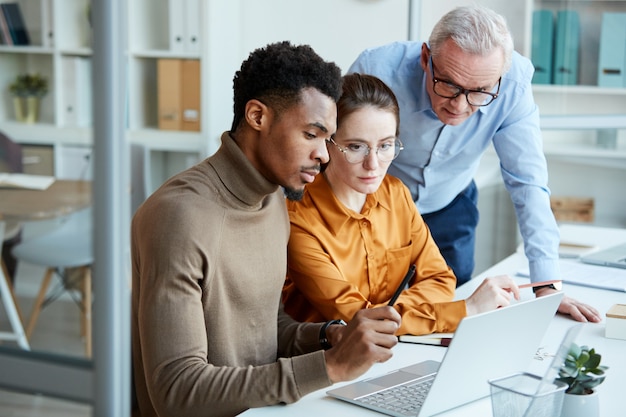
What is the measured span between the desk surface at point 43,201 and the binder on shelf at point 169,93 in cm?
341

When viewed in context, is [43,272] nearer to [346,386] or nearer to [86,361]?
[86,361]

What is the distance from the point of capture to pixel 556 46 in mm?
4234

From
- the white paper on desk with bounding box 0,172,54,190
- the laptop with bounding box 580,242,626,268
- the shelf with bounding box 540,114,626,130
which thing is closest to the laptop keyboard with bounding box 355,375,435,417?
the white paper on desk with bounding box 0,172,54,190

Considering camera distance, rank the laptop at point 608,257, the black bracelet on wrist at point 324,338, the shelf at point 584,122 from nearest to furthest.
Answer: the black bracelet on wrist at point 324,338
the laptop at point 608,257
the shelf at point 584,122

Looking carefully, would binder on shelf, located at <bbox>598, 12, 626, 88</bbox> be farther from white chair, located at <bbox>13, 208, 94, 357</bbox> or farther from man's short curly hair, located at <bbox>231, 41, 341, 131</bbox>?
white chair, located at <bbox>13, 208, 94, 357</bbox>

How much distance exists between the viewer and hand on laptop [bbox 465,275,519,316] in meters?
1.71

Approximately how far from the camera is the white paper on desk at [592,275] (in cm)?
212

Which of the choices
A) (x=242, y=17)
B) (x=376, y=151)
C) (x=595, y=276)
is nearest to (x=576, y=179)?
(x=242, y=17)

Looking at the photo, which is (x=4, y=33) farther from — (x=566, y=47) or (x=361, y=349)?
(x=566, y=47)

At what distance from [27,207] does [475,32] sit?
105 centimetres

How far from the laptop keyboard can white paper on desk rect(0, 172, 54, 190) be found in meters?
0.57

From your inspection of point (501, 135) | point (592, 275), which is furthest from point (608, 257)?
point (501, 135)

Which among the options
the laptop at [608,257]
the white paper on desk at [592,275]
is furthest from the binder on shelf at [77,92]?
the laptop at [608,257]

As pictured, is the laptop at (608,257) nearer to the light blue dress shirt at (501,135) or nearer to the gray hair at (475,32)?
the light blue dress shirt at (501,135)
